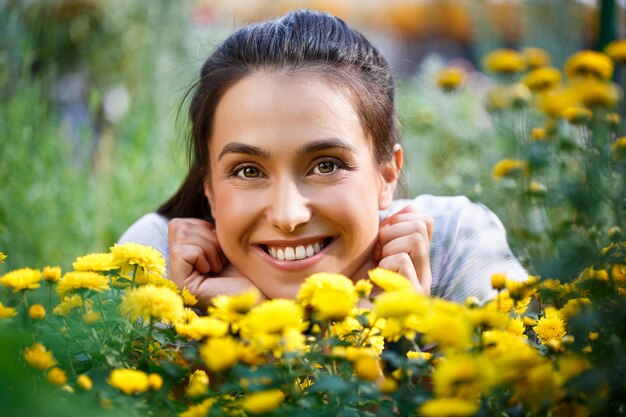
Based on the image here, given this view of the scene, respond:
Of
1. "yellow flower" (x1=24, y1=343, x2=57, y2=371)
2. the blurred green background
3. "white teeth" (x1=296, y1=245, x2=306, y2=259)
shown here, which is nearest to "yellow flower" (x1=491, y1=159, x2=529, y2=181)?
the blurred green background

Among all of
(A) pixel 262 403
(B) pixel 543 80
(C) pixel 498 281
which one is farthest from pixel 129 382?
(B) pixel 543 80

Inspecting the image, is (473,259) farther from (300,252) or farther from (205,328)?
(205,328)

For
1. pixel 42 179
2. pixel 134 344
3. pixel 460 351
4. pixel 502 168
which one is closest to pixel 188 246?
pixel 134 344

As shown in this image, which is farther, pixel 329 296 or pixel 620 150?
pixel 620 150

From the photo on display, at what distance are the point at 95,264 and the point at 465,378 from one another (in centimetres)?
73

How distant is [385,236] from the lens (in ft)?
7.02

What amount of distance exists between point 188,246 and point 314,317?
1.05m

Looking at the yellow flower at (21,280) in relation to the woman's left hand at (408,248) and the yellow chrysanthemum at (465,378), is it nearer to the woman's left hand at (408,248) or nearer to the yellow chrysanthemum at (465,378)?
the yellow chrysanthemum at (465,378)

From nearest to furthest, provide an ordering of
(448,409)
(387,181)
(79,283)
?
1. (448,409)
2. (79,283)
3. (387,181)

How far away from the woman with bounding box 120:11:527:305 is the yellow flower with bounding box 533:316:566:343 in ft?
1.71

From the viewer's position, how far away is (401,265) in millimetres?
1995

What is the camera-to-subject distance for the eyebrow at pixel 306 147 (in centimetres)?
190

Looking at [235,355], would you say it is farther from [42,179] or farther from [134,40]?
[134,40]

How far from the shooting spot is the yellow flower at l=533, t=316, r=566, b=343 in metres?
1.47
